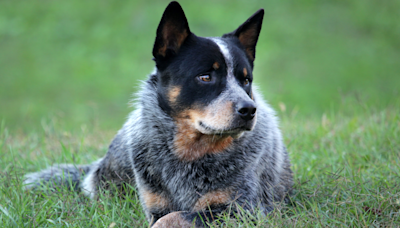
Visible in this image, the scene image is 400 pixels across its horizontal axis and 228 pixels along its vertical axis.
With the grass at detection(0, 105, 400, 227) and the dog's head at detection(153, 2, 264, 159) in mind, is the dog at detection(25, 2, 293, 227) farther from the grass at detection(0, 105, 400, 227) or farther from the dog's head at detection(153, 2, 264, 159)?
the grass at detection(0, 105, 400, 227)

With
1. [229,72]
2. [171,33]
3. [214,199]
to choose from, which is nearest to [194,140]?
[214,199]

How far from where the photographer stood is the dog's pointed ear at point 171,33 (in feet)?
10.0

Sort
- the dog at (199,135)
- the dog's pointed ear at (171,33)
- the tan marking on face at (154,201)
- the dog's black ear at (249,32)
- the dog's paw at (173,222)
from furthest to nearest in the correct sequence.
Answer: the dog's black ear at (249,32)
the tan marking on face at (154,201)
the dog's pointed ear at (171,33)
the dog at (199,135)
the dog's paw at (173,222)

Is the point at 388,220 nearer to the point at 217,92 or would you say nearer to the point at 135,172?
the point at 217,92

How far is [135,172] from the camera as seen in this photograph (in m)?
3.41

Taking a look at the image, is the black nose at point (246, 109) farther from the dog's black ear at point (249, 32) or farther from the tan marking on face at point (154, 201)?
the tan marking on face at point (154, 201)

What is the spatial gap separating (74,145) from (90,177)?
1.35 metres

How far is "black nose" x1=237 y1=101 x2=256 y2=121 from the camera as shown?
2818 millimetres

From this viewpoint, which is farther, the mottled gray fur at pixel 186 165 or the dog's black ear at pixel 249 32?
the dog's black ear at pixel 249 32

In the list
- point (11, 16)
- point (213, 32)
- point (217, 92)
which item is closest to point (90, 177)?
point (217, 92)

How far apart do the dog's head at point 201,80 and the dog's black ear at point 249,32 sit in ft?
0.70

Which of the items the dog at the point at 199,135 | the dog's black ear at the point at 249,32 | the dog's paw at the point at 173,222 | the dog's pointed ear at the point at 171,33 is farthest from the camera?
the dog's black ear at the point at 249,32

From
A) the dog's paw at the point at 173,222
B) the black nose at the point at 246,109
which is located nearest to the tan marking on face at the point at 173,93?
the black nose at the point at 246,109

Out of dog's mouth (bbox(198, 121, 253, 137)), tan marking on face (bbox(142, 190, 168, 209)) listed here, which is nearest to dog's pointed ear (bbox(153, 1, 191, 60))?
dog's mouth (bbox(198, 121, 253, 137))
